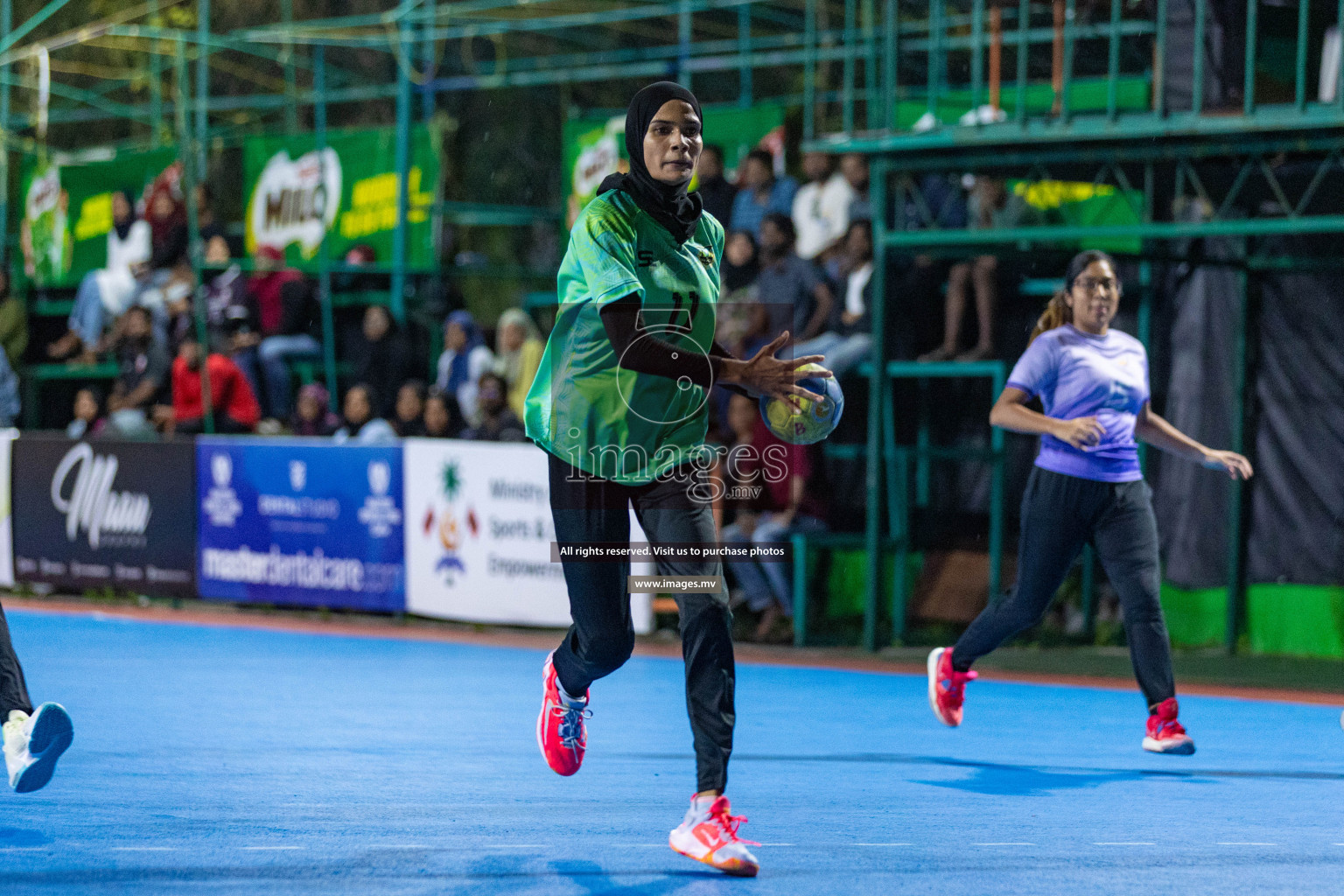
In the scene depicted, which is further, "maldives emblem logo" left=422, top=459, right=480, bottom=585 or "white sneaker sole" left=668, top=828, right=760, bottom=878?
"maldives emblem logo" left=422, top=459, right=480, bottom=585

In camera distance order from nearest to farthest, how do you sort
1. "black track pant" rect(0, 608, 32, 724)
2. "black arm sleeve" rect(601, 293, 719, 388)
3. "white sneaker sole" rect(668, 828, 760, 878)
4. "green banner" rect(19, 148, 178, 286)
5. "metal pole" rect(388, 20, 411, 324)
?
"black arm sleeve" rect(601, 293, 719, 388) → "white sneaker sole" rect(668, 828, 760, 878) → "black track pant" rect(0, 608, 32, 724) → "metal pole" rect(388, 20, 411, 324) → "green banner" rect(19, 148, 178, 286)

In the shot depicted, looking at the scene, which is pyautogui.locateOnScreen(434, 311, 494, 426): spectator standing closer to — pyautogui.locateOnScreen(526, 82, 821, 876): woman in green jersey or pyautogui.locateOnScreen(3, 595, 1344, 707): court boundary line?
pyautogui.locateOnScreen(3, 595, 1344, 707): court boundary line

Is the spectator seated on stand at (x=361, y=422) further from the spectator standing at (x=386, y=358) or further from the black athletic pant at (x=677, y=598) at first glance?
the black athletic pant at (x=677, y=598)

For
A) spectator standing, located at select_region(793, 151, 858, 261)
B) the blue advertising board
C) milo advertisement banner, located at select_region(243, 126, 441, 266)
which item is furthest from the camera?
milo advertisement banner, located at select_region(243, 126, 441, 266)

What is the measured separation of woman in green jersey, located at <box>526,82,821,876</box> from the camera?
5.36 m

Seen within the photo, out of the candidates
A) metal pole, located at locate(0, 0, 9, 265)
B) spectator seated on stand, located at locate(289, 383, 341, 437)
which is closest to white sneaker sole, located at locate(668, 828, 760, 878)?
spectator seated on stand, located at locate(289, 383, 341, 437)

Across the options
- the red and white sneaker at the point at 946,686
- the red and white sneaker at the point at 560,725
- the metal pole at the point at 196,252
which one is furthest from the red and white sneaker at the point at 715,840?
the metal pole at the point at 196,252

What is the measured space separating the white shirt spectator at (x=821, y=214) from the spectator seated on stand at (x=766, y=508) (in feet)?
6.62

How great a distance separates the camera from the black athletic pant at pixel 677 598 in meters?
5.43

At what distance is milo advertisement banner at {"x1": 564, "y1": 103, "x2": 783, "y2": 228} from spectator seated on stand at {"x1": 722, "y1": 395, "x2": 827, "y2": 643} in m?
3.36

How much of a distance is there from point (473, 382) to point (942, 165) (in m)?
5.49

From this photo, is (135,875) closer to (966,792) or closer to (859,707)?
(966,792)

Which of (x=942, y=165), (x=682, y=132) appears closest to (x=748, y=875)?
(x=682, y=132)

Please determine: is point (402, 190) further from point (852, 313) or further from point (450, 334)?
point (852, 313)
